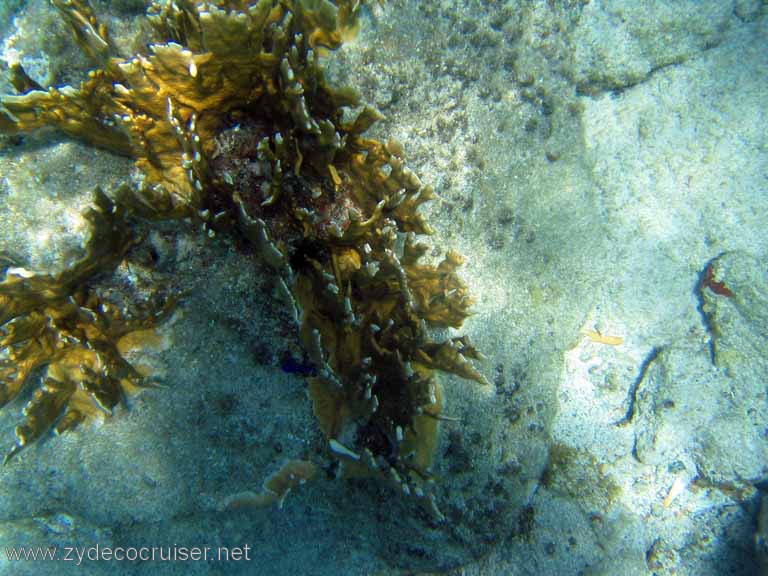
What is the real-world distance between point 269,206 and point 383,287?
3.23 ft

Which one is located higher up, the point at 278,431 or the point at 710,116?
the point at 710,116

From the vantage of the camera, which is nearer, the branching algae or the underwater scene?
the branching algae

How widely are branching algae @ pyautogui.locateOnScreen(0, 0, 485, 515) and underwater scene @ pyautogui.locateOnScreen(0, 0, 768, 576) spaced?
2cm

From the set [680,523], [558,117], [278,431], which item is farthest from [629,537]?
[558,117]

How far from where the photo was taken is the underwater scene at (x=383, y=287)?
8.52 ft

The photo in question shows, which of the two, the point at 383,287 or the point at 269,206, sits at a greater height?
the point at 269,206

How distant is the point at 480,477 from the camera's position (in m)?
3.61

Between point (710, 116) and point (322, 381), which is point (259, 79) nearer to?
point (322, 381)

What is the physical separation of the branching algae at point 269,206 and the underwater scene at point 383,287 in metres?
0.02

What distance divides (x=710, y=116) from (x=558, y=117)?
2.19 m

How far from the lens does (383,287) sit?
309 centimetres

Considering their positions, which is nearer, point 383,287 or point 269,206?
point 269,206

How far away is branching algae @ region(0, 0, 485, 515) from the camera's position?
2459 mm

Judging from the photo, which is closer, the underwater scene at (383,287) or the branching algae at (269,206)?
→ the branching algae at (269,206)
